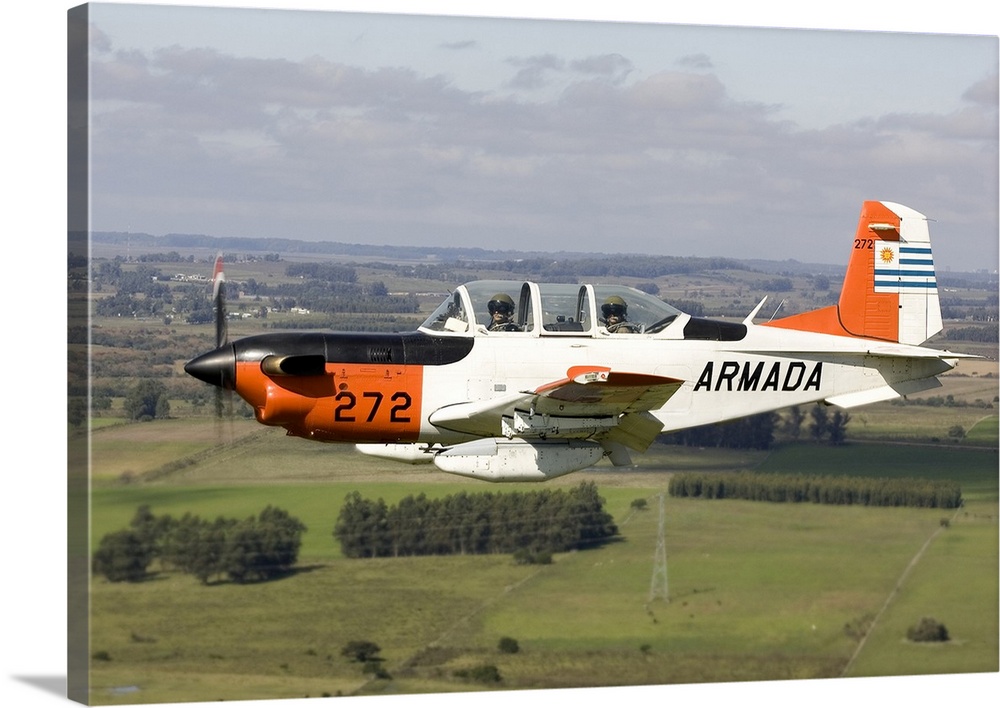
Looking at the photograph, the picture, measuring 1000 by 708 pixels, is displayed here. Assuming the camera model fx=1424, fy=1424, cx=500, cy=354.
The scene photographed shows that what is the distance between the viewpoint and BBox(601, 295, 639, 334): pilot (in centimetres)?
1455

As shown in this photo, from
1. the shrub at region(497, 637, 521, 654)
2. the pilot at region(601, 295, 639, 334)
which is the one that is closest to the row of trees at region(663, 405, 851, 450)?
the shrub at region(497, 637, 521, 654)

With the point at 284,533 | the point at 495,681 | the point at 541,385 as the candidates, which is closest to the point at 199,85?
the point at 284,533

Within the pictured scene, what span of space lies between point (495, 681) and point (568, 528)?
225 centimetres

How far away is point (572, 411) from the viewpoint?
14.1 meters

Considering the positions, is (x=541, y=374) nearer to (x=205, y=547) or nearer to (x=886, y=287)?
(x=886, y=287)

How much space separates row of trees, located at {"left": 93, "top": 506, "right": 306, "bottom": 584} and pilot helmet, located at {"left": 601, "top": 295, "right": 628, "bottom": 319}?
5199mm

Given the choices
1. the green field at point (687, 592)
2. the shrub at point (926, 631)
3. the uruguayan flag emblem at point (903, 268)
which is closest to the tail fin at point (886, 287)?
the uruguayan flag emblem at point (903, 268)

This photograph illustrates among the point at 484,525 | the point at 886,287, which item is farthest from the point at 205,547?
the point at 886,287

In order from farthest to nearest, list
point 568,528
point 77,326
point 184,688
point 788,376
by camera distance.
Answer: point 568,528 → point 184,688 → point 788,376 → point 77,326

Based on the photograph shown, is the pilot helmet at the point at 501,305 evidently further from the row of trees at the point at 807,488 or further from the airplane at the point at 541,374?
the row of trees at the point at 807,488

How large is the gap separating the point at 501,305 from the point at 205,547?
5.20 metres

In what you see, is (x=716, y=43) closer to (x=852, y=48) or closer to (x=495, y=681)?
(x=852, y=48)

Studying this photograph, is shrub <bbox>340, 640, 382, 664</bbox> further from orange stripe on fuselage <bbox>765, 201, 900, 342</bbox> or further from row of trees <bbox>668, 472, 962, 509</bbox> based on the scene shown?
orange stripe on fuselage <bbox>765, 201, 900, 342</bbox>

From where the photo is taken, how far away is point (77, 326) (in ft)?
43.7
